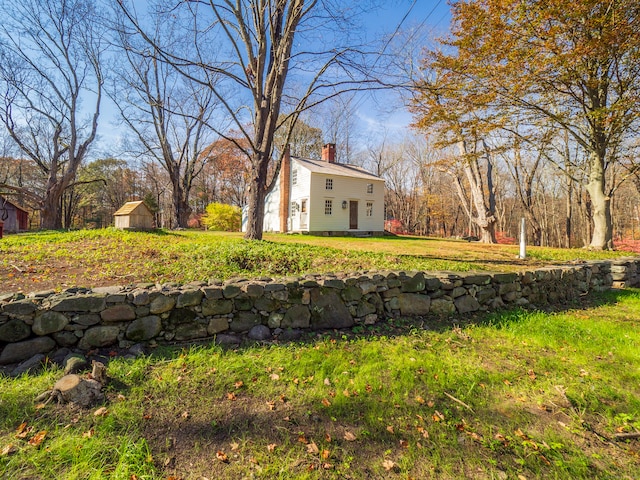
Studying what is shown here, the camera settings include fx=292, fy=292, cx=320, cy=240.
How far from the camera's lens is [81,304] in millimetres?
2838

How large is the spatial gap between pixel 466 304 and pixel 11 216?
28.0 meters

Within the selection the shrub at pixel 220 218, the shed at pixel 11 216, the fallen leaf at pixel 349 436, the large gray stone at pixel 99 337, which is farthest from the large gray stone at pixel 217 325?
the shed at pixel 11 216

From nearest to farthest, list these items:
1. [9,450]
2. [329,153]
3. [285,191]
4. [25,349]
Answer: [9,450], [25,349], [285,191], [329,153]

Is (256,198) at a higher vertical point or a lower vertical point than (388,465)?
higher

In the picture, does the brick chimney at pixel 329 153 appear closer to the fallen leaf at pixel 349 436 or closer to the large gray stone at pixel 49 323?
the large gray stone at pixel 49 323

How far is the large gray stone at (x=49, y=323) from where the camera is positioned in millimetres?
2701

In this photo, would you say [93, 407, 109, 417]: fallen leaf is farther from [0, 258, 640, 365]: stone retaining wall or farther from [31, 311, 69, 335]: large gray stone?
[31, 311, 69, 335]: large gray stone

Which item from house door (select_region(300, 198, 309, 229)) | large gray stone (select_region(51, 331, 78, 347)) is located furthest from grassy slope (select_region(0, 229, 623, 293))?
house door (select_region(300, 198, 309, 229))

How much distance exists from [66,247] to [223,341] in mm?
6103

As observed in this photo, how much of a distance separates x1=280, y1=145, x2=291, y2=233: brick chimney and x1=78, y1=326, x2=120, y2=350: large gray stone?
56.9 feet

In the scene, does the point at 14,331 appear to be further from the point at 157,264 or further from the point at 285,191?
the point at 285,191

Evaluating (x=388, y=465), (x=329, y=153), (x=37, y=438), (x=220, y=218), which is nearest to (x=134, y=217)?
(x=37, y=438)

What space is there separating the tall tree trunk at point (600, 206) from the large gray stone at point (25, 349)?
15.5 m

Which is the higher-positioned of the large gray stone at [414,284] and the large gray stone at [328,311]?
the large gray stone at [414,284]
